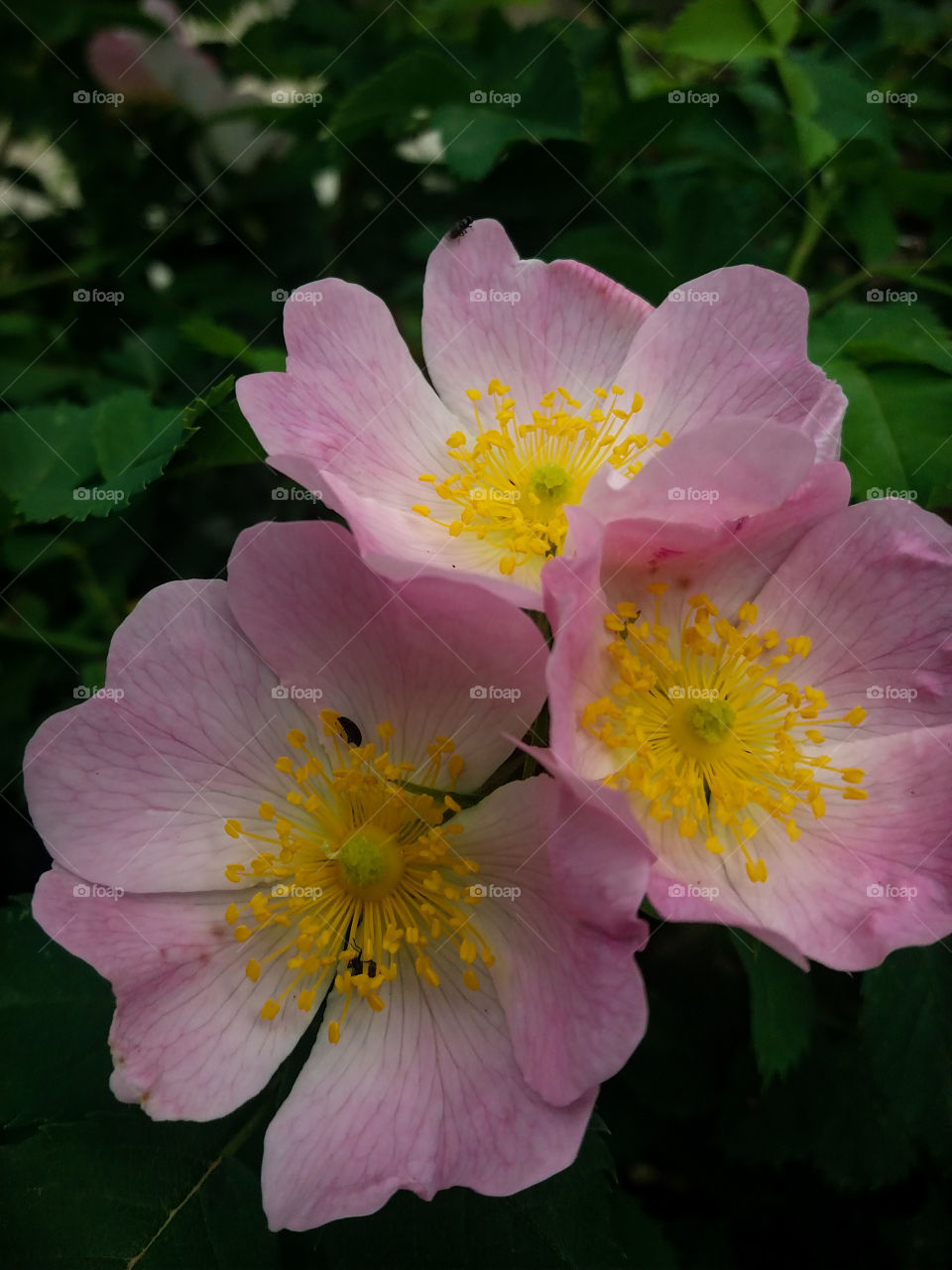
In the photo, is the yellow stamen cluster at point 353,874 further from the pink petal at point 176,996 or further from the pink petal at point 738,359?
the pink petal at point 738,359

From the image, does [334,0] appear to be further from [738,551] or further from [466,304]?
[738,551]

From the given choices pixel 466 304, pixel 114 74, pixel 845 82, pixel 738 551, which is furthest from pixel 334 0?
pixel 738 551

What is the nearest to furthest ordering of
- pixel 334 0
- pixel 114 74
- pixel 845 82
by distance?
pixel 845 82, pixel 334 0, pixel 114 74

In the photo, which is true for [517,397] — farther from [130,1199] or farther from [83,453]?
[130,1199]

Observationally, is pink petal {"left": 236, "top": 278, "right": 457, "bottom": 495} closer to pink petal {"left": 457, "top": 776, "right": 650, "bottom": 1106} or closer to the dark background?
the dark background

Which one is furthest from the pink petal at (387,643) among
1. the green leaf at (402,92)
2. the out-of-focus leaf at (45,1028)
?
the green leaf at (402,92)

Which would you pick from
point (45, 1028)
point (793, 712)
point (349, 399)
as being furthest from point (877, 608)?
point (45, 1028)
